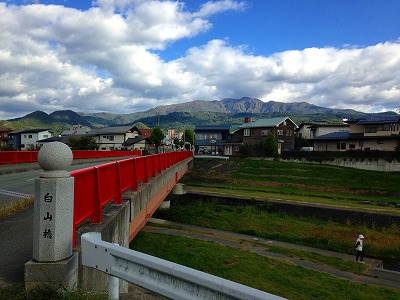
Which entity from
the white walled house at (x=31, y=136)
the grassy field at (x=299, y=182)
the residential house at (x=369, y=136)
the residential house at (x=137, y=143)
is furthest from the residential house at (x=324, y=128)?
the white walled house at (x=31, y=136)

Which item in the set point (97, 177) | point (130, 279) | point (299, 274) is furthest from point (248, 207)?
point (130, 279)

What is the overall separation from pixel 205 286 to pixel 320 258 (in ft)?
64.0

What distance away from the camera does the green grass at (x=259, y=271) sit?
14.2 metres

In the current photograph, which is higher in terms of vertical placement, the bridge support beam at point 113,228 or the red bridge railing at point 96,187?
the red bridge railing at point 96,187

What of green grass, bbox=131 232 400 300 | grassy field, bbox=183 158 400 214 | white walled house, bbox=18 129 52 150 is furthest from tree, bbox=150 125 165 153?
green grass, bbox=131 232 400 300

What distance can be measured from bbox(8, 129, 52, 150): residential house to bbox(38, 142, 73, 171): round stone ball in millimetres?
95491

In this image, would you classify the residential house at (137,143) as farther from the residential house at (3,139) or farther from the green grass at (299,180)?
the residential house at (3,139)

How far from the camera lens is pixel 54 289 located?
3.56m

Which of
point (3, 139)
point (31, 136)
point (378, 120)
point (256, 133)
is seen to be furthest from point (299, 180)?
point (3, 139)

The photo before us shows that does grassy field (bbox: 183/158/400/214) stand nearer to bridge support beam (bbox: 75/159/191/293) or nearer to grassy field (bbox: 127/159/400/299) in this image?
grassy field (bbox: 127/159/400/299)

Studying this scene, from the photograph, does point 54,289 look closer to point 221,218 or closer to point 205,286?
point 205,286

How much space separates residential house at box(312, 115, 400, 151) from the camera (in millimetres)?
50812

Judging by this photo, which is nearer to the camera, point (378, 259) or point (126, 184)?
point (126, 184)

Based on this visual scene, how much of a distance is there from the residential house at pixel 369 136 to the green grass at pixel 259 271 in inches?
1657
